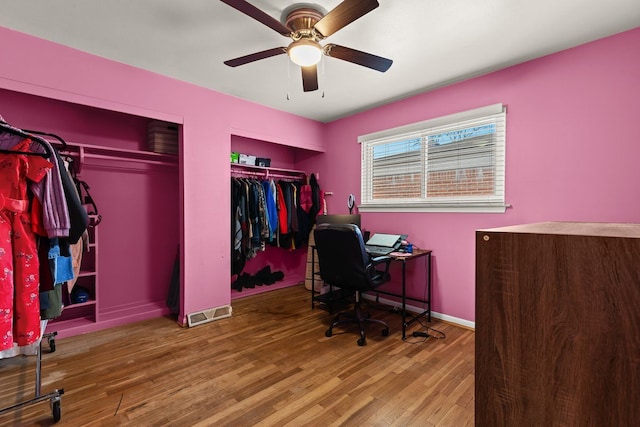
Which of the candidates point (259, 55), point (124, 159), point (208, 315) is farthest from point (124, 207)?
point (259, 55)

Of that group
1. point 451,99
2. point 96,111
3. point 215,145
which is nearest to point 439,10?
point 451,99

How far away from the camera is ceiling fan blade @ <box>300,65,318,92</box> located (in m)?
2.04

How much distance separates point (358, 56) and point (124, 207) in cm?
264

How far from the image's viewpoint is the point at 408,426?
4.88 feet

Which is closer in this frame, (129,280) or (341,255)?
(341,255)

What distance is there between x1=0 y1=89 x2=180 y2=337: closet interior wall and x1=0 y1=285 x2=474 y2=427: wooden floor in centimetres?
33

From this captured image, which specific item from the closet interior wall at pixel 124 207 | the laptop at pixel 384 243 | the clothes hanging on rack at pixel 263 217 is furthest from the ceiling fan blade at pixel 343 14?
the closet interior wall at pixel 124 207

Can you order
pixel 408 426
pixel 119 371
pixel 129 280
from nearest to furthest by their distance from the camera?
pixel 408 426 < pixel 119 371 < pixel 129 280

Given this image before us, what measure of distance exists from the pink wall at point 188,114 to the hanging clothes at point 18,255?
4.10 ft

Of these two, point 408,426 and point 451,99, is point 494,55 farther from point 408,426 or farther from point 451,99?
point 408,426

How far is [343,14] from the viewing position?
4.91 feet

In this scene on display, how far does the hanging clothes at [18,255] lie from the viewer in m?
1.20

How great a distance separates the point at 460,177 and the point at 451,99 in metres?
0.79

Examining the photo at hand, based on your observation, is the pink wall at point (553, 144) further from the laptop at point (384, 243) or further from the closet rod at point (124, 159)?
the closet rod at point (124, 159)
